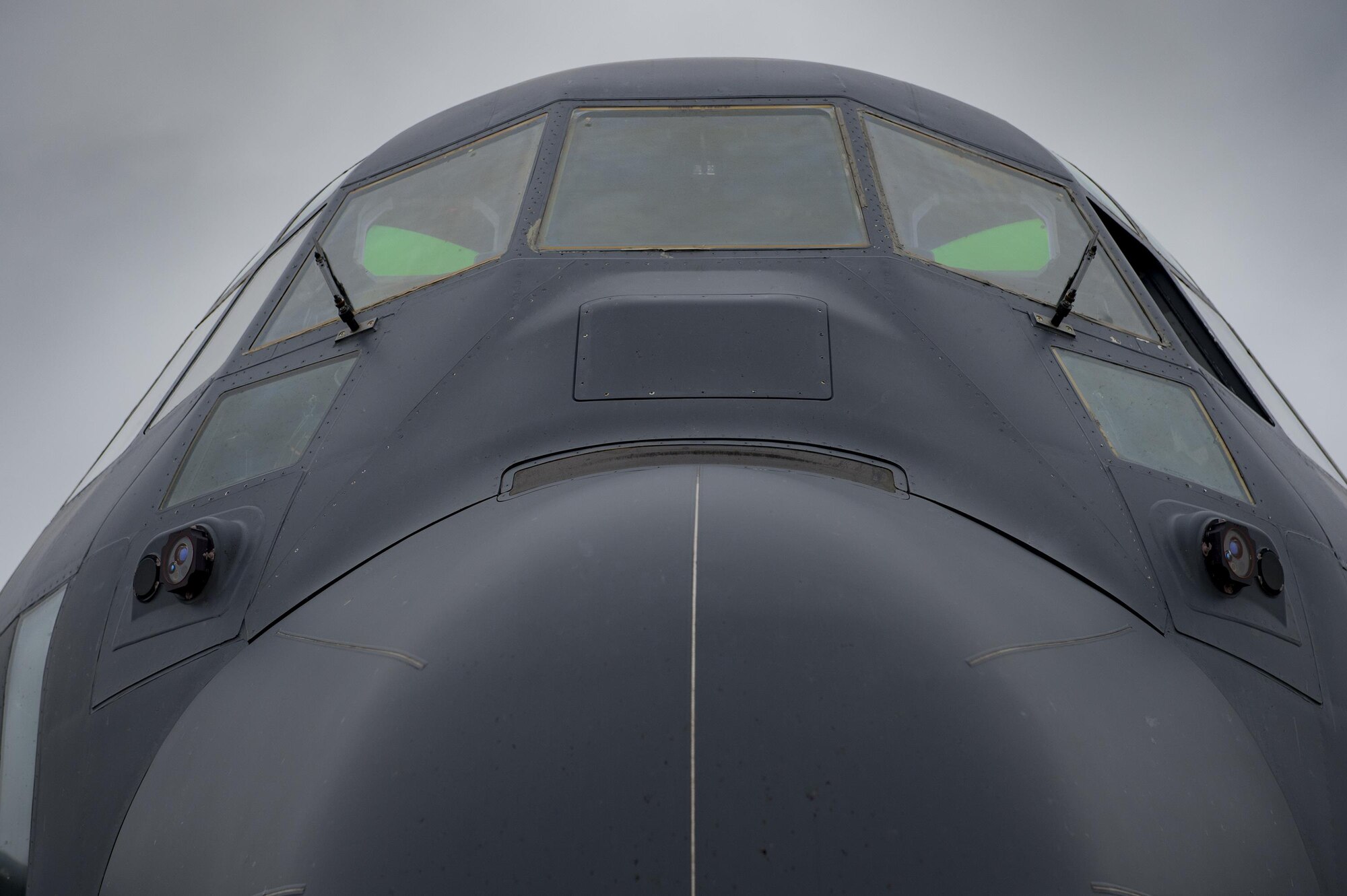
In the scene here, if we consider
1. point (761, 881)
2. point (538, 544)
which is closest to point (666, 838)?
point (761, 881)

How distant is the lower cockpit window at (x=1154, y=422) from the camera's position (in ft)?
13.8

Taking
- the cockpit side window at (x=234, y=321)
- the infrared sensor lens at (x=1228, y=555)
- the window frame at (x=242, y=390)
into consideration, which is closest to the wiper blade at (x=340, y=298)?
the window frame at (x=242, y=390)

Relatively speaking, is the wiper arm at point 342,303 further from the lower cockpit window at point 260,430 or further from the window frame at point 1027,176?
the window frame at point 1027,176

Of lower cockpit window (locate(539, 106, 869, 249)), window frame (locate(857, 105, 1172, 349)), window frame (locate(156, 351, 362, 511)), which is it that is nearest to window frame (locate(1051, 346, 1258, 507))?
window frame (locate(857, 105, 1172, 349))

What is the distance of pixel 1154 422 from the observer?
4.40 m

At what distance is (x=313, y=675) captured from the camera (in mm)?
3064

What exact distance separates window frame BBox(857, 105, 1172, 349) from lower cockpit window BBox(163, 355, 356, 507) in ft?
7.32

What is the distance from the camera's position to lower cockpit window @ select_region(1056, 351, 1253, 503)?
4.20m

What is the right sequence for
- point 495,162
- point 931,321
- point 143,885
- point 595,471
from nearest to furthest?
point 143,885 → point 595,471 → point 931,321 → point 495,162

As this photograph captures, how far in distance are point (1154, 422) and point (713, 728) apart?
260cm

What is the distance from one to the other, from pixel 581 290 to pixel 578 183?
100cm

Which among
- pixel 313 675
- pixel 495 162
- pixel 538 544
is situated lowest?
pixel 313 675

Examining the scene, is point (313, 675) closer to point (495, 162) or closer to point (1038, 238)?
point (495, 162)

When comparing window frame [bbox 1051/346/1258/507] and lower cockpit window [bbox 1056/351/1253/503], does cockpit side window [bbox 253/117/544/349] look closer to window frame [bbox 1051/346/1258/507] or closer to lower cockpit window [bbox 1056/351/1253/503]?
window frame [bbox 1051/346/1258/507]
